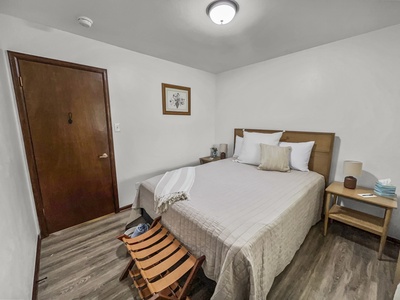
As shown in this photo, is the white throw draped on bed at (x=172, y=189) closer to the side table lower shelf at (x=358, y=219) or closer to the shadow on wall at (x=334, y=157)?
the side table lower shelf at (x=358, y=219)

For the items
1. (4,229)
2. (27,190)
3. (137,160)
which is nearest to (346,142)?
(137,160)

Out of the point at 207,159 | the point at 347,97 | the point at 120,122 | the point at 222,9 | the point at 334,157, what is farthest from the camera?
the point at 207,159

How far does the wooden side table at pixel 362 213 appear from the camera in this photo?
1.54 m

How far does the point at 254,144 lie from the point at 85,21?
2471 mm

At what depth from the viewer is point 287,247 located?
1.36m

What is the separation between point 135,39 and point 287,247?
8.86ft

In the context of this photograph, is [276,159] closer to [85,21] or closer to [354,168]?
[354,168]

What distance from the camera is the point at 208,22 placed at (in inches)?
64.9

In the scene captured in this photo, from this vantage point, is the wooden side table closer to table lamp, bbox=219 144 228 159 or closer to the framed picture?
table lamp, bbox=219 144 228 159

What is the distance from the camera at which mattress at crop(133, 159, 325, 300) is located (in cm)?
97

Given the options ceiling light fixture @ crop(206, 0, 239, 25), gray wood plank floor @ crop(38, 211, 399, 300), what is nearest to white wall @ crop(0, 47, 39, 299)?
gray wood plank floor @ crop(38, 211, 399, 300)

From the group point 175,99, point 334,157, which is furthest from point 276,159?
point 175,99

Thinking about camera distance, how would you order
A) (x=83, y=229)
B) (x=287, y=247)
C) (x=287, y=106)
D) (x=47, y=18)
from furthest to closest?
(x=287, y=106) → (x=83, y=229) → (x=47, y=18) → (x=287, y=247)

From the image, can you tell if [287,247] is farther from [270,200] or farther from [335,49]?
[335,49]
